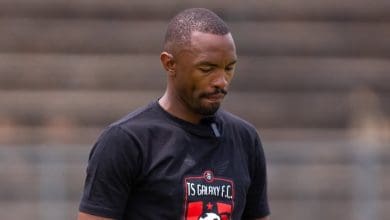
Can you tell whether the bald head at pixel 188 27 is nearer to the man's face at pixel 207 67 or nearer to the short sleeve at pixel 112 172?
the man's face at pixel 207 67

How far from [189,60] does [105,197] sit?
1.49 feet

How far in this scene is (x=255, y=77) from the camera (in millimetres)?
9289

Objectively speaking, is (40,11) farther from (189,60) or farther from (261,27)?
(189,60)

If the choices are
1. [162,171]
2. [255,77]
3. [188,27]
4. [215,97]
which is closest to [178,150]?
[162,171]

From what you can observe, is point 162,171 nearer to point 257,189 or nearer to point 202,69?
point 202,69

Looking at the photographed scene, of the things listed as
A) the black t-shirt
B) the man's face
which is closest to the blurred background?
the black t-shirt

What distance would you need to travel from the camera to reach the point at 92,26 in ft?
30.3

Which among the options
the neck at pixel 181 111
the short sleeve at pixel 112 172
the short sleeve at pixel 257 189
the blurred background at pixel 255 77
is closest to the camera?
the short sleeve at pixel 112 172

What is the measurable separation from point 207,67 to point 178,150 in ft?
0.84

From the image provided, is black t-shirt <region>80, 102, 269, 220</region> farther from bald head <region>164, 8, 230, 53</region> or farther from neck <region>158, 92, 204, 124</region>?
bald head <region>164, 8, 230, 53</region>

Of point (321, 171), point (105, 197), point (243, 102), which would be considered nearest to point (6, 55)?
point (243, 102)

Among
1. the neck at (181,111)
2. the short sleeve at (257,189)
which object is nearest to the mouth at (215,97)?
the neck at (181,111)

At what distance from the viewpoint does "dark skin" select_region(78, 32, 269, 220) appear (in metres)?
3.67

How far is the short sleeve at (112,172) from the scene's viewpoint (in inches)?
144
